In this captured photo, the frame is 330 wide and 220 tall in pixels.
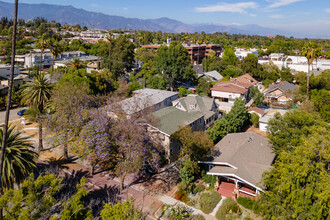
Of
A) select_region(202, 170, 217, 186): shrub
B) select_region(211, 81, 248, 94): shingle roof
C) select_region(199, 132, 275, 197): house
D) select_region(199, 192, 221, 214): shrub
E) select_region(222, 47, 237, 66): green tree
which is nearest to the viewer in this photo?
select_region(199, 192, 221, 214): shrub

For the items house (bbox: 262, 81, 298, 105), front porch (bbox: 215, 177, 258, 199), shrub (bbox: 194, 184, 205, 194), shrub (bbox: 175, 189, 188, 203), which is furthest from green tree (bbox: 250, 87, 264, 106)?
shrub (bbox: 175, 189, 188, 203)

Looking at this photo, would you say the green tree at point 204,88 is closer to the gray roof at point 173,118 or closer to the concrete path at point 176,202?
the gray roof at point 173,118

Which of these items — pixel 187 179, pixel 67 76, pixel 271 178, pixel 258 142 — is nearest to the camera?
pixel 271 178

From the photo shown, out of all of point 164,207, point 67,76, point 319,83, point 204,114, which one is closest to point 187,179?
point 164,207

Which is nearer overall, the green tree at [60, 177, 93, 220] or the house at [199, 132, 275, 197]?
the green tree at [60, 177, 93, 220]

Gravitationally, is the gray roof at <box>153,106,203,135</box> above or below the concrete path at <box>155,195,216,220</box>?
above

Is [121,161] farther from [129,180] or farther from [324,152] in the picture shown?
[324,152]

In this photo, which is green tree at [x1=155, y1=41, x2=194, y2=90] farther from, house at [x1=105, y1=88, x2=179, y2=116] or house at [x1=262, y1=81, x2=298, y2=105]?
house at [x1=262, y1=81, x2=298, y2=105]
